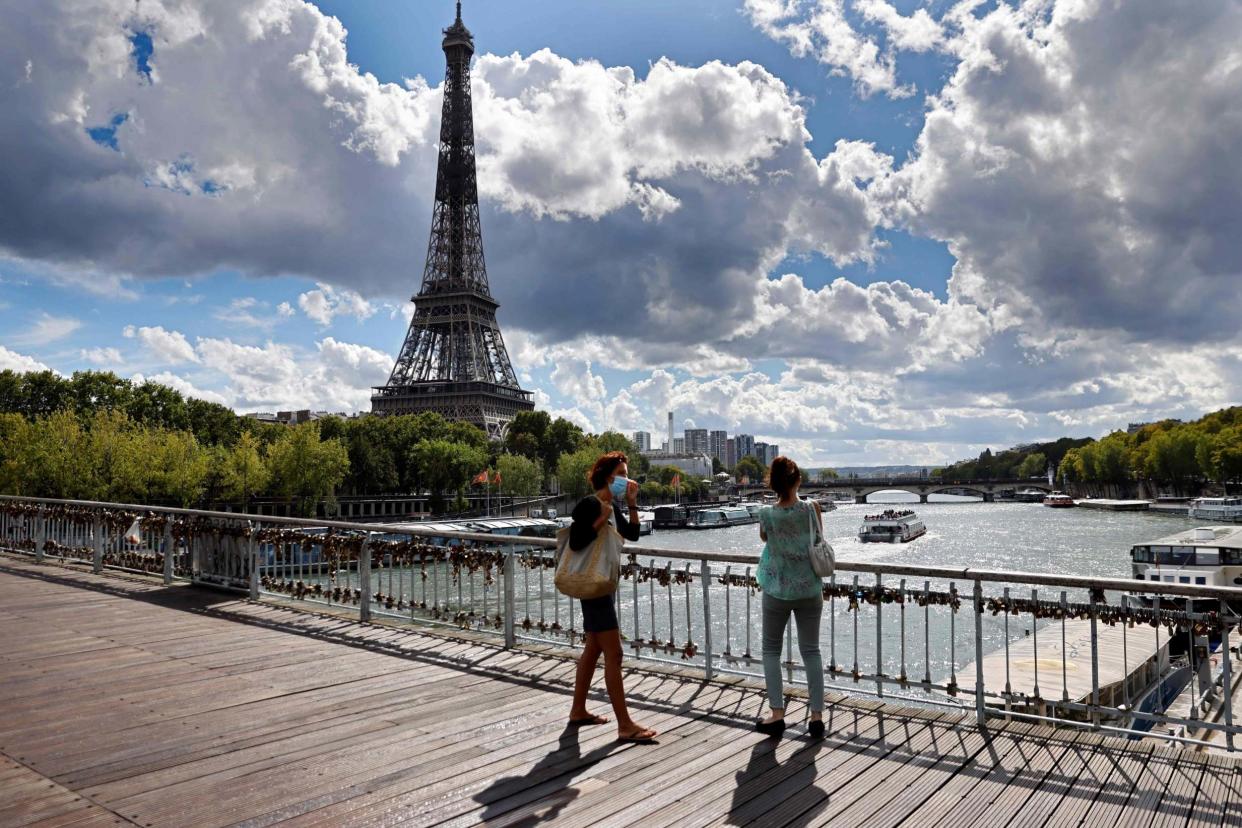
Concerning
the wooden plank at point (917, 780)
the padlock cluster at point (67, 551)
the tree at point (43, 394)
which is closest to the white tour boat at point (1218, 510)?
the wooden plank at point (917, 780)

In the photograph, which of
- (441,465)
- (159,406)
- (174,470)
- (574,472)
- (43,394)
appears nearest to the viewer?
(174,470)

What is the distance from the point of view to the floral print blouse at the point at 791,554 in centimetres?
620

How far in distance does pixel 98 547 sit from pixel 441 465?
209ft

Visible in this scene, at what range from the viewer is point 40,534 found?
58.2 ft

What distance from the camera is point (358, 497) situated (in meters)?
79.5

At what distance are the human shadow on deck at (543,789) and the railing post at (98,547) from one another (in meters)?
12.9

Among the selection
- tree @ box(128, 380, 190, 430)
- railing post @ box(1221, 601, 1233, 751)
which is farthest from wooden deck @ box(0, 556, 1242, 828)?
tree @ box(128, 380, 190, 430)

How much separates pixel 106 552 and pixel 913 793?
605 inches

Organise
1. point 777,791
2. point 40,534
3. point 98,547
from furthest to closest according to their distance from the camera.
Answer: point 40,534 → point 98,547 → point 777,791

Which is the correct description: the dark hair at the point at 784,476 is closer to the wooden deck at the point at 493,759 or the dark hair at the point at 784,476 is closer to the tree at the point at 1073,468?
the wooden deck at the point at 493,759

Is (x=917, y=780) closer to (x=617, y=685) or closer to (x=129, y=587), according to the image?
(x=617, y=685)

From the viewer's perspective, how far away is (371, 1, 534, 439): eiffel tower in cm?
10481

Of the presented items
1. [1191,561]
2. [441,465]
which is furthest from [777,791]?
[441,465]

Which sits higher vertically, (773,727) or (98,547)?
(98,547)
